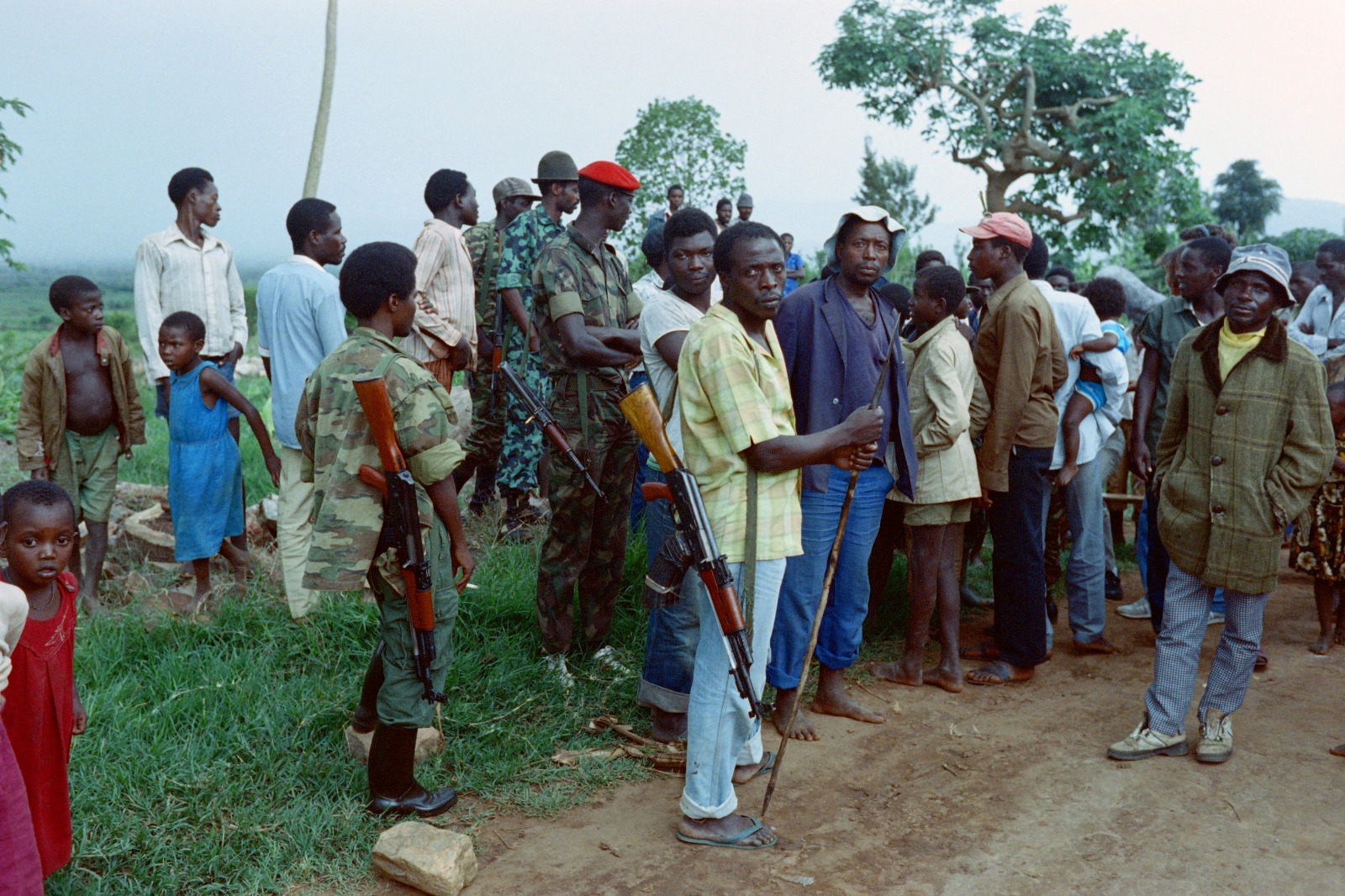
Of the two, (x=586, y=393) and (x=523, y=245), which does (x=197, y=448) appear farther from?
(x=586, y=393)

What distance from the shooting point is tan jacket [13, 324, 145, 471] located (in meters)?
5.18

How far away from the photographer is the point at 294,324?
476cm

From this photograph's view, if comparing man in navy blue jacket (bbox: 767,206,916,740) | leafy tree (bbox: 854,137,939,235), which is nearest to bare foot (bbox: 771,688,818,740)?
man in navy blue jacket (bbox: 767,206,916,740)

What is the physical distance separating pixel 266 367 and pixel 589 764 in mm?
2639

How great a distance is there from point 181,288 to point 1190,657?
515 centimetres

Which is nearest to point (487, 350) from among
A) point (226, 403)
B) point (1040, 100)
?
point (226, 403)

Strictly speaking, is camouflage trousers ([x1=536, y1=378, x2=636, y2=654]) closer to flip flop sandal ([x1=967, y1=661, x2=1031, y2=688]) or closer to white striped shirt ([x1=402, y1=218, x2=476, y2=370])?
white striped shirt ([x1=402, y1=218, x2=476, y2=370])

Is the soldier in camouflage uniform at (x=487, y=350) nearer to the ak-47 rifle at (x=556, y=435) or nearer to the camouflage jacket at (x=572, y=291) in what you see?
the ak-47 rifle at (x=556, y=435)

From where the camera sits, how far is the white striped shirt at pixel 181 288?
5473mm

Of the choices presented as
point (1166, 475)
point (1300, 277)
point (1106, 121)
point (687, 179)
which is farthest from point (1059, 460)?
point (1106, 121)

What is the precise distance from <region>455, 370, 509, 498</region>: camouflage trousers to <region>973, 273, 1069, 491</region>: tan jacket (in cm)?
279

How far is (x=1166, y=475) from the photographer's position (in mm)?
4047

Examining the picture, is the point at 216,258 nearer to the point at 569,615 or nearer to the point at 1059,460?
the point at 569,615

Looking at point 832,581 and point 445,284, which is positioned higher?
point 445,284
